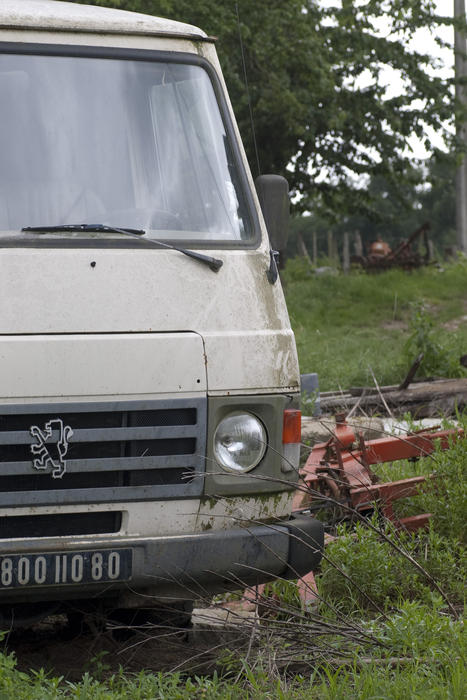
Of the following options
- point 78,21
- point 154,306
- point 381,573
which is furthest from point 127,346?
point 381,573

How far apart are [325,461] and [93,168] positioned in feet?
7.98

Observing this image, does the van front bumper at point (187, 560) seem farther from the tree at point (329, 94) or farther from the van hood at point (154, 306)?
the tree at point (329, 94)

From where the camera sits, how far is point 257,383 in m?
3.82

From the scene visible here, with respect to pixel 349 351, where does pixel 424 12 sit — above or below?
above

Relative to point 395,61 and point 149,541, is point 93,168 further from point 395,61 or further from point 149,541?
point 395,61

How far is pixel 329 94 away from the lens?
18406 mm

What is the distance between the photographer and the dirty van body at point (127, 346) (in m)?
3.59

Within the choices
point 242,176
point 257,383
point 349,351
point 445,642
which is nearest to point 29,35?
point 242,176

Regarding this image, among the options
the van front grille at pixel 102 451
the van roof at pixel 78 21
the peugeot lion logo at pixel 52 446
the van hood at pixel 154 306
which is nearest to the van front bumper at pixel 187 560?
the van front grille at pixel 102 451

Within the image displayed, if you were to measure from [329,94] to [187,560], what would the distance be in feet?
51.9

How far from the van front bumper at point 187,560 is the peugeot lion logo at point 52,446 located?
0.27 meters

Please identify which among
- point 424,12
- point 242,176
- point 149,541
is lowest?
point 149,541

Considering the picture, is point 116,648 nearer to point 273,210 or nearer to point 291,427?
point 291,427

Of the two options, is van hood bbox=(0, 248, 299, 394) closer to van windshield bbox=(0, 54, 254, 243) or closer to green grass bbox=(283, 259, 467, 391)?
van windshield bbox=(0, 54, 254, 243)
